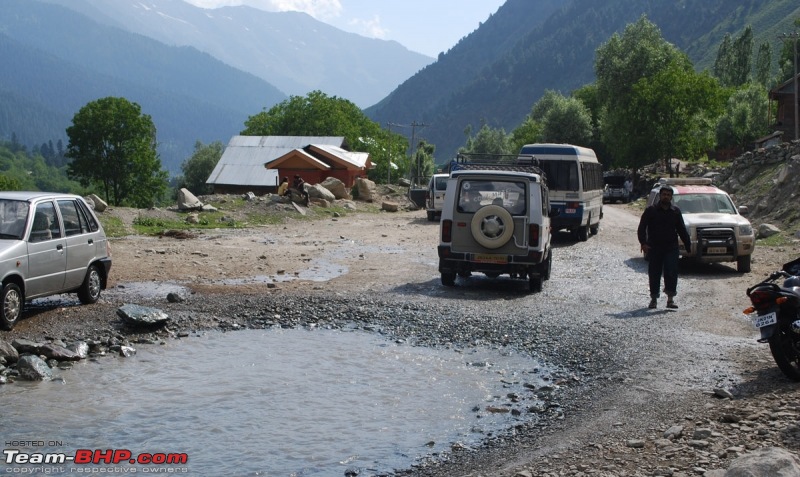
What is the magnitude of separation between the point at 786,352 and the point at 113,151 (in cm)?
7566

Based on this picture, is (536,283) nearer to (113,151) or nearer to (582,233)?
(582,233)

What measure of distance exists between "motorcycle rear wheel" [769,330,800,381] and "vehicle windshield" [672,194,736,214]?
11.3 meters

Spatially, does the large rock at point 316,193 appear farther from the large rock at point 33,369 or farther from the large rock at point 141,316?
the large rock at point 33,369

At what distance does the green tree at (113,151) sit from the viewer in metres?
75.6

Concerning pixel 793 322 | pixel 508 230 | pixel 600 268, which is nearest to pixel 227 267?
pixel 508 230

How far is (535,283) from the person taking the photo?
15352mm

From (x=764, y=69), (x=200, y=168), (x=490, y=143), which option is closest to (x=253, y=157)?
(x=200, y=168)

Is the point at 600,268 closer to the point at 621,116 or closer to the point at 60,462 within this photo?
the point at 60,462

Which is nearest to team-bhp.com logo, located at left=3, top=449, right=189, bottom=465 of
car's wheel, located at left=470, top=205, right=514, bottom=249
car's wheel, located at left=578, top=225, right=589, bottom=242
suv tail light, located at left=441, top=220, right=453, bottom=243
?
car's wheel, located at left=470, top=205, right=514, bottom=249

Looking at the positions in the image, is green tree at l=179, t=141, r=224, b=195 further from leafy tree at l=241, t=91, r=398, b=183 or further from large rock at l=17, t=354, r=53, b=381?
large rock at l=17, t=354, r=53, b=381

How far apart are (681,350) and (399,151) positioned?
339 ft

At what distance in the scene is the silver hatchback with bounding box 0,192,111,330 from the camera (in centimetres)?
1062

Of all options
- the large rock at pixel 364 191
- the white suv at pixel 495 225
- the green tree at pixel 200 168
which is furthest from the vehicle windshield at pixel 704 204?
the green tree at pixel 200 168

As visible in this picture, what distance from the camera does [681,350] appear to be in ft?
33.5
